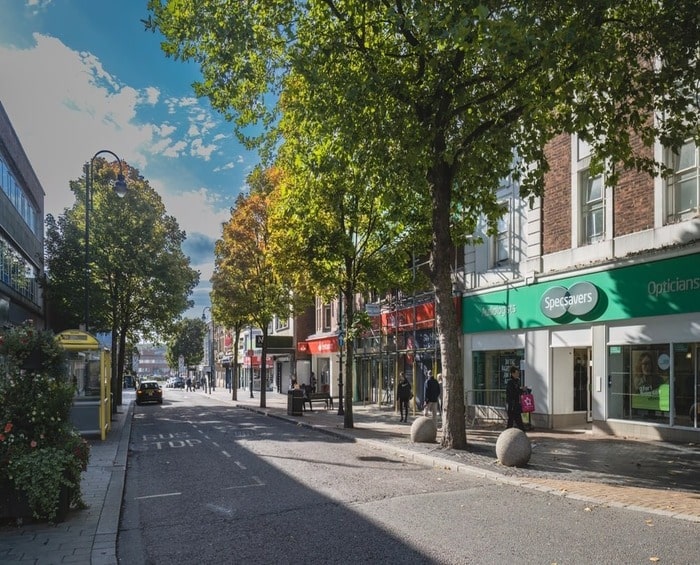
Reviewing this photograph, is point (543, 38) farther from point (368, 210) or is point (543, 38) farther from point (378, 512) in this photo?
point (368, 210)

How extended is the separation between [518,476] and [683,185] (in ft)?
27.9

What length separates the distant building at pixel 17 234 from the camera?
90.6ft

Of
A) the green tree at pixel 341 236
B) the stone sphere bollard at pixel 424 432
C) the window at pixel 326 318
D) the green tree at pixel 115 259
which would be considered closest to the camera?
the stone sphere bollard at pixel 424 432

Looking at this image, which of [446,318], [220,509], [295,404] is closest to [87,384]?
[295,404]

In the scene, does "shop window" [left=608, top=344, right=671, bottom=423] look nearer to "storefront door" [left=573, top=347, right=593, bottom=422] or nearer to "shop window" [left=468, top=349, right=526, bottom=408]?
"storefront door" [left=573, top=347, right=593, bottom=422]

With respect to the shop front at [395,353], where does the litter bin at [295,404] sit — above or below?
below

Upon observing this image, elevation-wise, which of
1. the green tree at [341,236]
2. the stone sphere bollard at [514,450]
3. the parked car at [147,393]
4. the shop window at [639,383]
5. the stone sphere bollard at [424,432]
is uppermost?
the green tree at [341,236]

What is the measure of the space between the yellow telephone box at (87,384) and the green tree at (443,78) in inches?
324

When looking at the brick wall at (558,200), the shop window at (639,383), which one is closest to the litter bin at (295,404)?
the brick wall at (558,200)

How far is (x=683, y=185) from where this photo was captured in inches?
552

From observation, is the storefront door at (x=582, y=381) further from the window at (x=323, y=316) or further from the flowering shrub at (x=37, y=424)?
the window at (x=323, y=316)

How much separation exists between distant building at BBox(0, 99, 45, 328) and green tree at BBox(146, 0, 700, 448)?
1797 centimetres

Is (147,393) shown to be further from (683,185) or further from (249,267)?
(683,185)

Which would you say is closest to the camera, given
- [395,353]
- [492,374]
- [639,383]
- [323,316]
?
[639,383]
